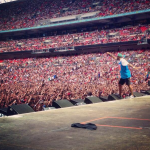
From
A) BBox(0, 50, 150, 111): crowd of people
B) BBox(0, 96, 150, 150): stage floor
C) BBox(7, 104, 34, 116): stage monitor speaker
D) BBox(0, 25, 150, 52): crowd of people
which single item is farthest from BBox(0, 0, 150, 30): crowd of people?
BBox(0, 96, 150, 150): stage floor

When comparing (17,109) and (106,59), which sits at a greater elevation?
(106,59)

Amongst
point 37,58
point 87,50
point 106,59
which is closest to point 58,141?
point 106,59

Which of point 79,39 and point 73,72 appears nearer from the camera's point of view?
point 73,72

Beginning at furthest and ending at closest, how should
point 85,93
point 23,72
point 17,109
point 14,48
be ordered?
1. point 14,48
2. point 23,72
3. point 85,93
4. point 17,109

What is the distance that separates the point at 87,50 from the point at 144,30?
7961mm

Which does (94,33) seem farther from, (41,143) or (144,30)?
(41,143)

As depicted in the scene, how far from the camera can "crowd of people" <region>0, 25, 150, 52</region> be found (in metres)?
25.3

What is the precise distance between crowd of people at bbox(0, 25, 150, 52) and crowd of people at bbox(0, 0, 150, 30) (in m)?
2.52

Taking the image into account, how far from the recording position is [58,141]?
173cm

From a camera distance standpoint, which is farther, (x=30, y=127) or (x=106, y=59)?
(x=106, y=59)

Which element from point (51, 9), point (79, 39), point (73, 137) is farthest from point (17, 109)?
point (51, 9)

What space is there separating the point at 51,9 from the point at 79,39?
9.88 metres

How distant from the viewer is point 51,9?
34.8 meters

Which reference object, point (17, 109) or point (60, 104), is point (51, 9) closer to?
point (60, 104)
